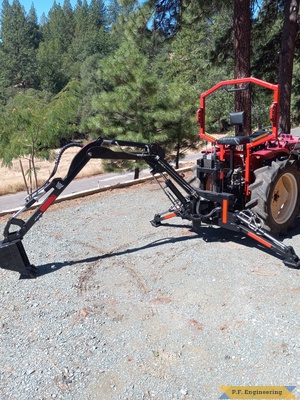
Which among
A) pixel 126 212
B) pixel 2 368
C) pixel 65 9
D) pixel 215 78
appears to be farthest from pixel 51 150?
pixel 65 9

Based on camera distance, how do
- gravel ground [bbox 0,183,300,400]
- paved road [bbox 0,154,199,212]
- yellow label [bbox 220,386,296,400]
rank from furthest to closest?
paved road [bbox 0,154,199,212] < gravel ground [bbox 0,183,300,400] < yellow label [bbox 220,386,296,400]

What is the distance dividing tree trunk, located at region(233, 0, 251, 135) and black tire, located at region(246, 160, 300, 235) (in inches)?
135

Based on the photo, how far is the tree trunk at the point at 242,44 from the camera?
8805 millimetres

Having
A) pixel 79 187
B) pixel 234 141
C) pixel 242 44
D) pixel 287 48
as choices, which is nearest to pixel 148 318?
pixel 234 141

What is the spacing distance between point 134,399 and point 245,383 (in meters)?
0.84

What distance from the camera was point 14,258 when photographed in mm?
4711

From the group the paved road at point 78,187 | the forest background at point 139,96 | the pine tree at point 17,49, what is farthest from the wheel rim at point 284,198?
the pine tree at point 17,49

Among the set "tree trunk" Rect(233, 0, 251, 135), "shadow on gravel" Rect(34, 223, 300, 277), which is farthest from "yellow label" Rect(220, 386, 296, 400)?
"tree trunk" Rect(233, 0, 251, 135)

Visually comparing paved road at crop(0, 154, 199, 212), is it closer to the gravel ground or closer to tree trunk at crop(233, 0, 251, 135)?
tree trunk at crop(233, 0, 251, 135)

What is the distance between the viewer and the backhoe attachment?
4701 mm

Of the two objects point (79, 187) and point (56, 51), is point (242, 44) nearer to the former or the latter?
point (79, 187)

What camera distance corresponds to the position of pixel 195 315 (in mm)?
3871

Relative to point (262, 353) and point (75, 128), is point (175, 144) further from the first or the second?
point (262, 353)

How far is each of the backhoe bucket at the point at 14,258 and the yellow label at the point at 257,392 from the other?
277cm
